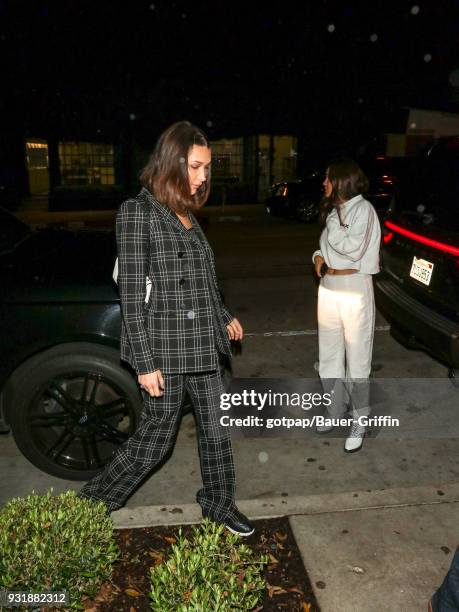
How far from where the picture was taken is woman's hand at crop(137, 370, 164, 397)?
2551 mm

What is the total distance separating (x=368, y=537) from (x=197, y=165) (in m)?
2.06

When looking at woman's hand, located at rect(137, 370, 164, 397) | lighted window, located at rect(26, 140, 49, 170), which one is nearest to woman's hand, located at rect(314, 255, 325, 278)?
woman's hand, located at rect(137, 370, 164, 397)

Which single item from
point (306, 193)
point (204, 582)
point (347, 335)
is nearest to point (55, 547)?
point (204, 582)

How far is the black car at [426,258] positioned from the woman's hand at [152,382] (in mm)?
2087

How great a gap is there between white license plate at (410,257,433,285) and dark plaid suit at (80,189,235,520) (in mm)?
1791

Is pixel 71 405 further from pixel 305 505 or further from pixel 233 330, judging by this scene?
pixel 305 505

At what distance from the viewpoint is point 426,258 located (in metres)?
4.06

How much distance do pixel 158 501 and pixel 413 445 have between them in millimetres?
1824

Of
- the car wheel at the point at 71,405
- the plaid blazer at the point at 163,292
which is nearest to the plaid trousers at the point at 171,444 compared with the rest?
the plaid blazer at the point at 163,292

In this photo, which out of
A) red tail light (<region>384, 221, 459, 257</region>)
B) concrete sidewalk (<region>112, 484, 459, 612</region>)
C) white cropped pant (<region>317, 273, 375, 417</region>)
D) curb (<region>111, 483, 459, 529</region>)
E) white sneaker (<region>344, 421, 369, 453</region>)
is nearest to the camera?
concrete sidewalk (<region>112, 484, 459, 612</region>)

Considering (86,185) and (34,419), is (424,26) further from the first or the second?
(34,419)

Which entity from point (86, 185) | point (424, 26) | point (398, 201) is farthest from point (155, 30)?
point (398, 201)

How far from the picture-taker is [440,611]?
2.14m

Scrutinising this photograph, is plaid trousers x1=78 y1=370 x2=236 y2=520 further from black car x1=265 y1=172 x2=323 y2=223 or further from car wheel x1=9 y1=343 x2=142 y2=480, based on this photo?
black car x1=265 y1=172 x2=323 y2=223
